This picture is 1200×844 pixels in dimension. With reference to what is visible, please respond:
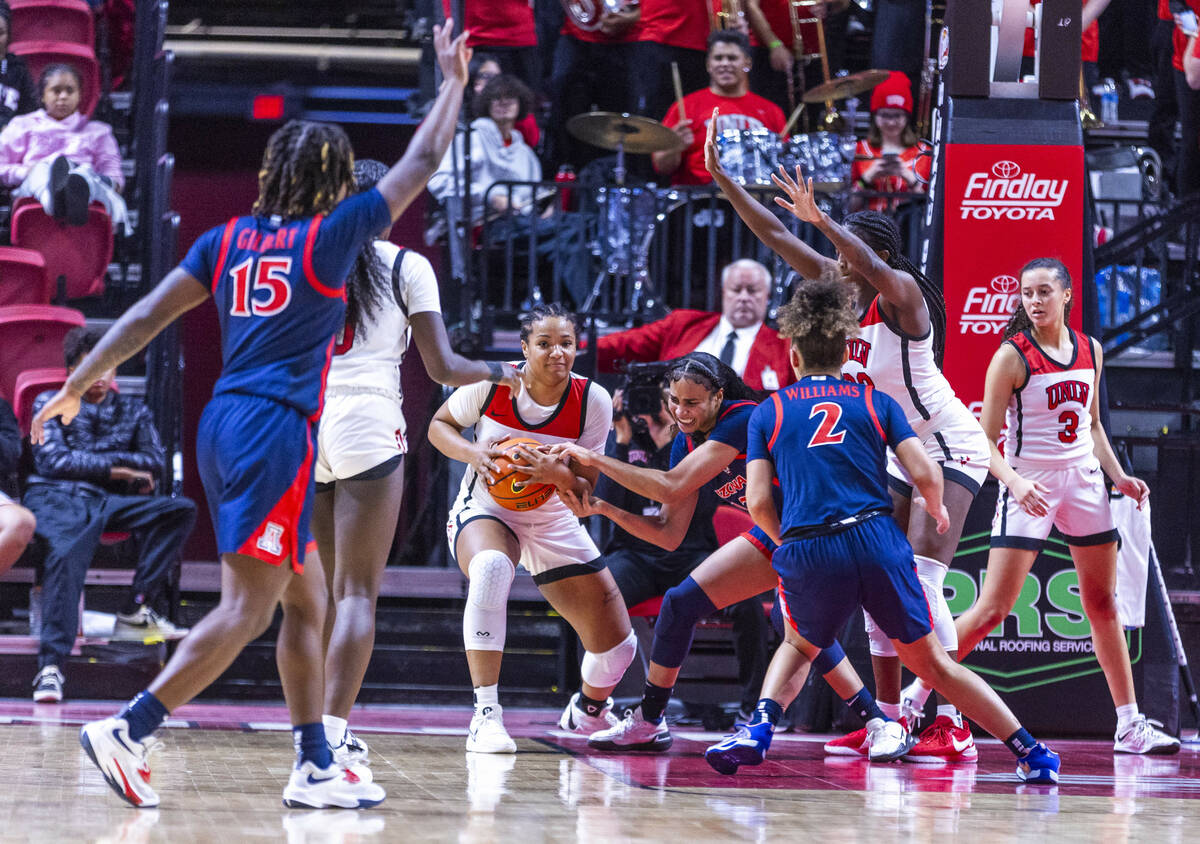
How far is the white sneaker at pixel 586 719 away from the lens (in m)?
5.80

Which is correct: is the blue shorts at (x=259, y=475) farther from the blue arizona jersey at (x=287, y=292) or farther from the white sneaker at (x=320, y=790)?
the white sneaker at (x=320, y=790)

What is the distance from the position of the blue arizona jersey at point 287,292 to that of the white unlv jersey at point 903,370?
7.53 feet

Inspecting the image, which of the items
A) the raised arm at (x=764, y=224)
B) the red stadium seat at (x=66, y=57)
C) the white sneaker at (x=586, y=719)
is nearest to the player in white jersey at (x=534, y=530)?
the white sneaker at (x=586, y=719)

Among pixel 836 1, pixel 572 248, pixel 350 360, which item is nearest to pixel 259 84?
pixel 572 248

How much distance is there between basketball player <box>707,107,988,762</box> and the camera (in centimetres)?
529

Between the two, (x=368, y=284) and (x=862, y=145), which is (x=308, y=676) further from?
(x=862, y=145)

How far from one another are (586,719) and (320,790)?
7.16ft

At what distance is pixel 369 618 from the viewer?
4293mm

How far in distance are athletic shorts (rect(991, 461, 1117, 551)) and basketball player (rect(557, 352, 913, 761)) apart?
0.97 m

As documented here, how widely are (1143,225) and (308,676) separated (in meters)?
6.94

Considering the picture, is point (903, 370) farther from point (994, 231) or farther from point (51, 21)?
point (51, 21)

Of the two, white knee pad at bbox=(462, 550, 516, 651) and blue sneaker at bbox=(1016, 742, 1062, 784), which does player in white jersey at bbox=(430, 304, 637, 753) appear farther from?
blue sneaker at bbox=(1016, 742, 1062, 784)

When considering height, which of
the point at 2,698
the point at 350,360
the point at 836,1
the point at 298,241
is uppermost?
the point at 836,1

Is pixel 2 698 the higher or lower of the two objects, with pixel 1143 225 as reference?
lower
